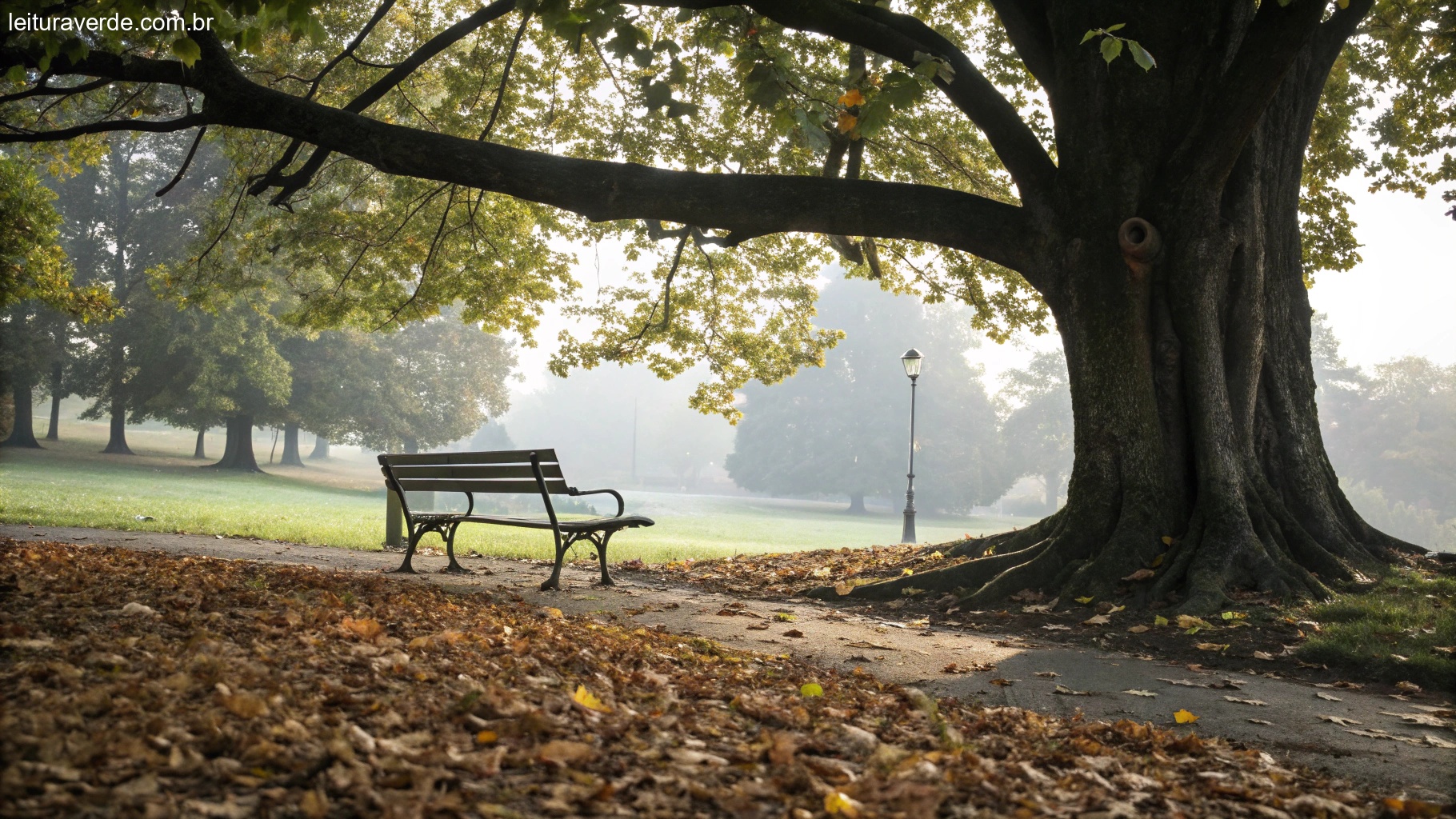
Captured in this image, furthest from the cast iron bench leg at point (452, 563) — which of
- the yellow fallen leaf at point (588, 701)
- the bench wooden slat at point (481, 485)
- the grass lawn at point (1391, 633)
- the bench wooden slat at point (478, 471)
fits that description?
the grass lawn at point (1391, 633)

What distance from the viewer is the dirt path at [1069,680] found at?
138 inches

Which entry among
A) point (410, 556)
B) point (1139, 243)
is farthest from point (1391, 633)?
point (410, 556)

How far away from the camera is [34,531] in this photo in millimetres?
10148

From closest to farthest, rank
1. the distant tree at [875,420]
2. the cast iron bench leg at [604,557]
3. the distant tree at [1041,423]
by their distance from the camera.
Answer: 1. the cast iron bench leg at [604,557]
2. the distant tree at [875,420]
3. the distant tree at [1041,423]

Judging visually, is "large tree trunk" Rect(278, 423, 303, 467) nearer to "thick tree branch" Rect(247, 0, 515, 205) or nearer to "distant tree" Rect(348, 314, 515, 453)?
"distant tree" Rect(348, 314, 515, 453)

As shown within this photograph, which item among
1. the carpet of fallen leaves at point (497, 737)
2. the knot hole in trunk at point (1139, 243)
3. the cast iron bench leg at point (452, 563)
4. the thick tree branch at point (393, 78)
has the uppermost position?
the thick tree branch at point (393, 78)

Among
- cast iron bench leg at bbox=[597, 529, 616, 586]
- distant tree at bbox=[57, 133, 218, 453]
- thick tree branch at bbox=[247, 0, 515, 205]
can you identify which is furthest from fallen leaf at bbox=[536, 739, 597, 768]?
distant tree at bbox=[57, 133, 218, 453]

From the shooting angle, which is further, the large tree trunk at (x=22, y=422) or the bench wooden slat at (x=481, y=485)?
the large tree trunk at (x=22, y=422)

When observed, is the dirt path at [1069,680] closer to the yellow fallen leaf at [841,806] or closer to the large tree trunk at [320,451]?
the yellow fallen leaf at [841,806]

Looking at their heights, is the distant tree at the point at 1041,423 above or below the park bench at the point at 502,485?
above

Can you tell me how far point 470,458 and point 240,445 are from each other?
108 feet

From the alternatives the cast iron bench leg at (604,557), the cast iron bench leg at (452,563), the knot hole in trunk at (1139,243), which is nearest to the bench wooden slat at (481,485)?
the cast iron bench leg at (452,563)

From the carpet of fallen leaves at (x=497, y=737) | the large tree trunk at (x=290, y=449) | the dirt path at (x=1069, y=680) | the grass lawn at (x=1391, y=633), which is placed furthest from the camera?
the large tree trunk at (x=290, y=449)

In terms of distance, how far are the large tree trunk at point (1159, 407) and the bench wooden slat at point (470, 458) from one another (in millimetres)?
2960
